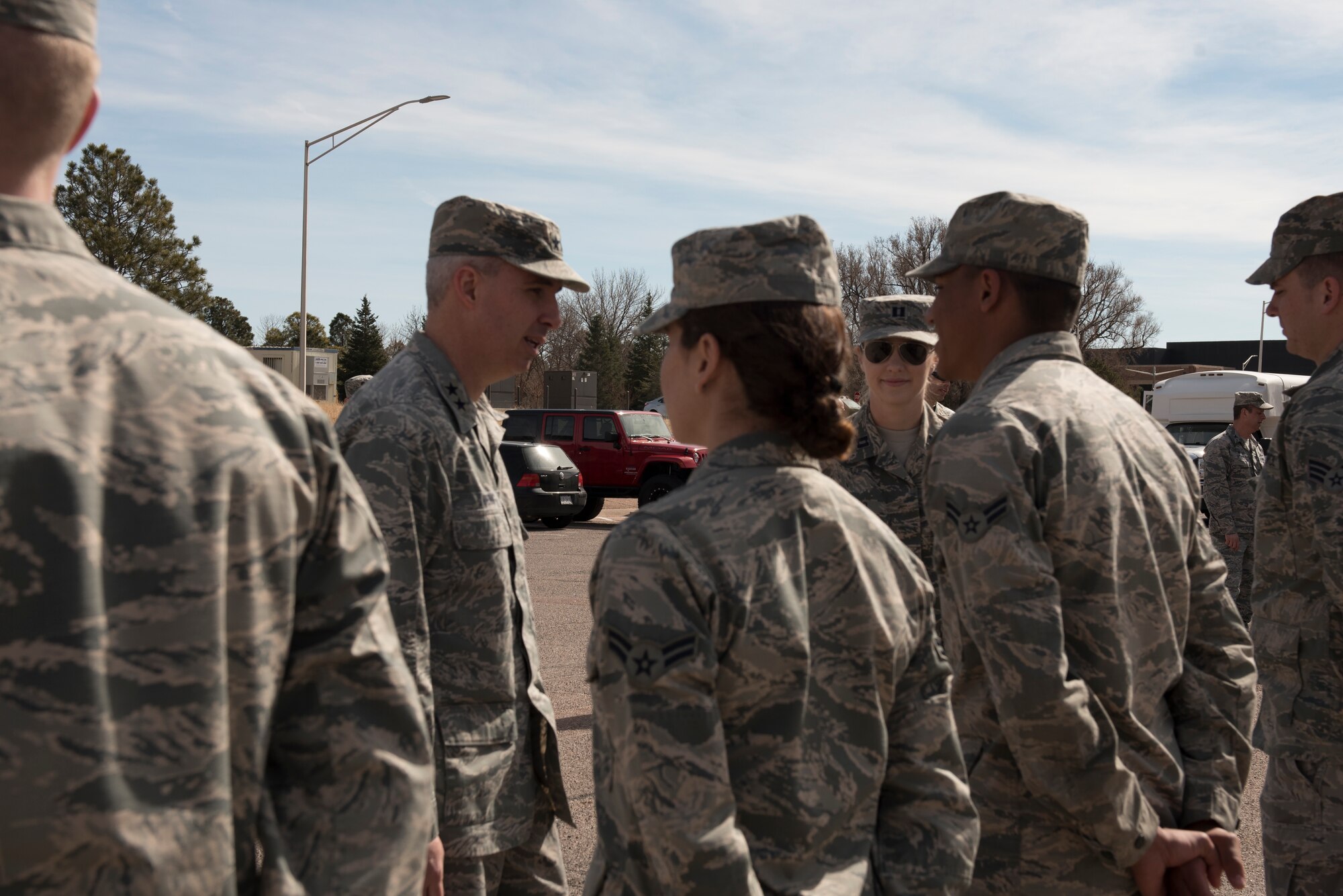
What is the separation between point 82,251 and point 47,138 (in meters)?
0.13

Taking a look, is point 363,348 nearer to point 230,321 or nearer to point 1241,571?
point 230,321

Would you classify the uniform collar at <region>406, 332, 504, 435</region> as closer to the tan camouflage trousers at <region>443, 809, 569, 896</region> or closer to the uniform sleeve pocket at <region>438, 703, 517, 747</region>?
the uniform sleeve pocket at <region>438, 703, 517, 747</region>

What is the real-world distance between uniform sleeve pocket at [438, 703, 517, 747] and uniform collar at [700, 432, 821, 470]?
1.19 meters

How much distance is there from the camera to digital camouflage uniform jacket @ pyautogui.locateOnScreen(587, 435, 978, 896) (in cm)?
166

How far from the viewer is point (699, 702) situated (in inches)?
65.6

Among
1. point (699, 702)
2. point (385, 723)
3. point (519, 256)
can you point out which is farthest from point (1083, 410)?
point (385, 723)

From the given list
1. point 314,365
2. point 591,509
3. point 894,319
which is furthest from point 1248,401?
point 314,365

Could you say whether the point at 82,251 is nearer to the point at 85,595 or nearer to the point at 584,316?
the point at 85,595

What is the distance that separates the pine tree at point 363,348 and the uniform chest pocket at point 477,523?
67.1 metres

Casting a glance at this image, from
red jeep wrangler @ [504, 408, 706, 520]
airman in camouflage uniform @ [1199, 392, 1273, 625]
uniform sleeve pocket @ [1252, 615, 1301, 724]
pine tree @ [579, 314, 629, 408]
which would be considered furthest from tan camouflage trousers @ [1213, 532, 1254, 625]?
pine tree @ [579, 314, 629, 408]

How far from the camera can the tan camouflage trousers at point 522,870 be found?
2.76 meters

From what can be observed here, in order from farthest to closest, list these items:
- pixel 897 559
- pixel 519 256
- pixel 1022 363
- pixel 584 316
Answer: pixel 584 316 < pixel 519 256 < pixel 1022 363 < pixel 897 559

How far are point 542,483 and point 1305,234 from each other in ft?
51.6

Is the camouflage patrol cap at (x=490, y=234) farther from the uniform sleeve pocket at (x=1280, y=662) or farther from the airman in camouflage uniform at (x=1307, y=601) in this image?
the uniform sleeve pocket at (x=1280, y=662)
